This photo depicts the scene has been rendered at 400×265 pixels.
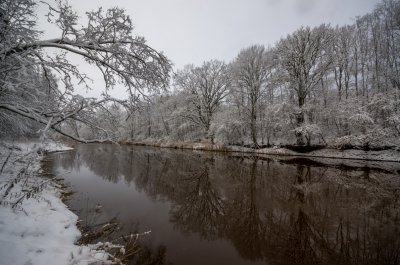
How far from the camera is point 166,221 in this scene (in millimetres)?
6426

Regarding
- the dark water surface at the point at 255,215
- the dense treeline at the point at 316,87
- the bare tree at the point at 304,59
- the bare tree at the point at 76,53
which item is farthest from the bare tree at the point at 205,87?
the bare tree at the point at 76,53

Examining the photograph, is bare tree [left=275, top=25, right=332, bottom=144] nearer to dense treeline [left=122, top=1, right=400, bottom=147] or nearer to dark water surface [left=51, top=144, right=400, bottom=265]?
dense treeline [left=122, top=1, right=400, bottom=147]

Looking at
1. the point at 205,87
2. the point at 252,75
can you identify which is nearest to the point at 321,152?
the point at 252,75

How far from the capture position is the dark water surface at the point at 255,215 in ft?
15.3

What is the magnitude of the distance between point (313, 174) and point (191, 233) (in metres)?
9.69

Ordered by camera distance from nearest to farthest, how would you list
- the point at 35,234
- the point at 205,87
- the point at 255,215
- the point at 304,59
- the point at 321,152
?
the point at 35,234
the point at 255,215
the point at 321,152
the point at 304,59
the point at 205,87

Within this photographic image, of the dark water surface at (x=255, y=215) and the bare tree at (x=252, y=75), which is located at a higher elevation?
the bare tree at (x=252, y=75)

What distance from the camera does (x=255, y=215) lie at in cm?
672

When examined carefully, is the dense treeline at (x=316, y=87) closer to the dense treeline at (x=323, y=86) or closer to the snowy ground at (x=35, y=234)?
the dense treeline at (x=323, y=86)

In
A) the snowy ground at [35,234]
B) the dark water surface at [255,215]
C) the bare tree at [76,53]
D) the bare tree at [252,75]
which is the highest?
the bare tree at [252,75]

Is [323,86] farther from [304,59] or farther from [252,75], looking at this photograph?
[252,75]

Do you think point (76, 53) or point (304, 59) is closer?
point (76, 53)

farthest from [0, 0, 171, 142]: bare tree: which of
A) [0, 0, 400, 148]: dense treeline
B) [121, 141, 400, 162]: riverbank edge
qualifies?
[121, 141, 400, 162]: riverbank edge

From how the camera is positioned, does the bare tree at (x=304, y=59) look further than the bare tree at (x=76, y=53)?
Yes
